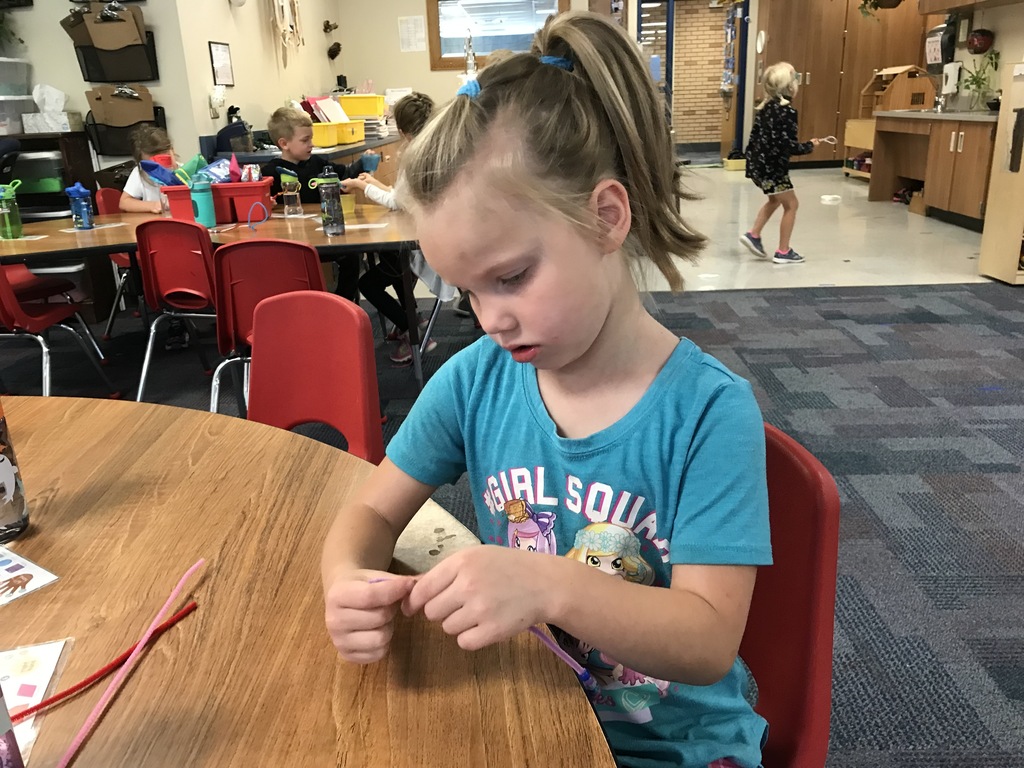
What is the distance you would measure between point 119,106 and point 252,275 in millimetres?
2531

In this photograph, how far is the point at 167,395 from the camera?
130 inches

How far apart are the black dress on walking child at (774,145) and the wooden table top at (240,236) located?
271 cm

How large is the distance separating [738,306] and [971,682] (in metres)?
2.90

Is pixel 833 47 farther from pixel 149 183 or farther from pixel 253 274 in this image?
pixel 253 274

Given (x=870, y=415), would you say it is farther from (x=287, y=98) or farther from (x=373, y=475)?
A: (x=287, y=98)

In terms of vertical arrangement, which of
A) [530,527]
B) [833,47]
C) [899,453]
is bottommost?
[899,453]

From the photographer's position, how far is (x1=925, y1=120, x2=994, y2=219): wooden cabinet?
561 centimetres

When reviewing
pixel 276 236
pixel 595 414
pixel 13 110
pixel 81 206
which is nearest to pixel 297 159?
pixel 81 206

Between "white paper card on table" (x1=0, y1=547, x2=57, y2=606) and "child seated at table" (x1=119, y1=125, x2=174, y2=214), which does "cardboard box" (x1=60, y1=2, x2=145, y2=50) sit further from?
"white paper card on table" (x1=0, y1=547, x2=57, y2=606)

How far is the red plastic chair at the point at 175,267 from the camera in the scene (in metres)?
2.84

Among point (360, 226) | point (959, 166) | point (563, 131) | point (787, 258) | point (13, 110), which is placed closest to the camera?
point (563, 131)

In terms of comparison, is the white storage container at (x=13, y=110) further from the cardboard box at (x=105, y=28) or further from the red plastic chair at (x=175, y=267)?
the red plastic chair at (x=175, y=267)

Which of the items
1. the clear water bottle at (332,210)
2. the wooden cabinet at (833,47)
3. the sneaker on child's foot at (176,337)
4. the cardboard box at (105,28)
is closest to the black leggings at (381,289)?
the clear water bottle at (332,210)

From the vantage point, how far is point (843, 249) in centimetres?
556
